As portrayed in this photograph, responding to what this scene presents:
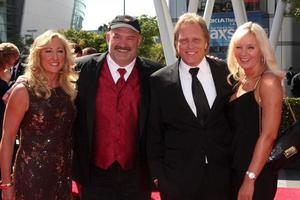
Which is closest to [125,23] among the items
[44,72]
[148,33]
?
Result: [44,72]

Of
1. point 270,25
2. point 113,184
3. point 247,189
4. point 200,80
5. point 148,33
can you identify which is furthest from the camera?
point 148,33

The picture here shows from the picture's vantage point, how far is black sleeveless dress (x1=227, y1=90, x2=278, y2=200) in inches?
138

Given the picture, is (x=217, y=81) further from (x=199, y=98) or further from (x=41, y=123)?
(x=41, y=123)

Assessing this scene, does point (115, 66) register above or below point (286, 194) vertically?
above

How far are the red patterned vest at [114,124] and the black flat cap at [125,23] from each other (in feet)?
1.36

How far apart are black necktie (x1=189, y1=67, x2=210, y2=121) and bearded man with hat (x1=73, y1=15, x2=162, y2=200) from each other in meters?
0.52

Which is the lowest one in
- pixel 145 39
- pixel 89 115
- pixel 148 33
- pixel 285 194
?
pixel 285 194

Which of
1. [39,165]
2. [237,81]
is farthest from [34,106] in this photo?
[237,81]

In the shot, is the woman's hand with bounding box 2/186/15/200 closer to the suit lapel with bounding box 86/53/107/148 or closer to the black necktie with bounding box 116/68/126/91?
the suit lapel with bounding box 86/53/107/148

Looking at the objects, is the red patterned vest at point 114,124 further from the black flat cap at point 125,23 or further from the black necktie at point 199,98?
the black necktie at point 199,98

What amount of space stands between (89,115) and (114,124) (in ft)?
0.69

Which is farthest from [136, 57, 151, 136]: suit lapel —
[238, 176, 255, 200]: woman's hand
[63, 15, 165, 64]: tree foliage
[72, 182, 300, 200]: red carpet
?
[63, 15, 165, 64]: tree foliage

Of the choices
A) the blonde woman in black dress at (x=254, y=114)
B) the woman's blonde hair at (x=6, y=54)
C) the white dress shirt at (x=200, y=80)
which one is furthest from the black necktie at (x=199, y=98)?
the woman's blonde hair at (x=6, y=54)

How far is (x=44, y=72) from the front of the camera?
400cm
